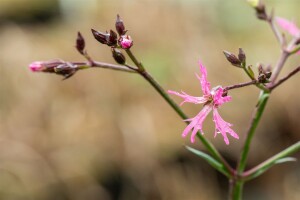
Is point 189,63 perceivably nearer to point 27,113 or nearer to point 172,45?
point 172,45

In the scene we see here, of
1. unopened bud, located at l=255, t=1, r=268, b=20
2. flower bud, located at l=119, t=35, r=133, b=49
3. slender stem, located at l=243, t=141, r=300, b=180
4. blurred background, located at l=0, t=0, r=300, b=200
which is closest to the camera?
flower bud, located at l=119, t=35, r=133, b=49

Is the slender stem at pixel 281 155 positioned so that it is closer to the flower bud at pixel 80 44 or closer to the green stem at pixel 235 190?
the green stem at pixel 235 190

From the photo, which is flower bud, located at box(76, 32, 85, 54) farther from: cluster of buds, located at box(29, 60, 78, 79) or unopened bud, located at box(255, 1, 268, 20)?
unopened bud, located at box(255, 1, 268, 20)

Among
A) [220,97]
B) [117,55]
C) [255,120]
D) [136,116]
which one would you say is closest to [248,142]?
[255,120]

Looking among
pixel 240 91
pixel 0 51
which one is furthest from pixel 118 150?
pixel 0 51

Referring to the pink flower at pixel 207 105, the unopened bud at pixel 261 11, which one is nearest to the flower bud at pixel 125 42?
the pink flower at pixel 207 105

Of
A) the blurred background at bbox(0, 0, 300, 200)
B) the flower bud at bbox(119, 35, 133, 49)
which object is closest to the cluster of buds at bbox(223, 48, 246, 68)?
the flower bud at bbox(119, 35, 133, 49)
